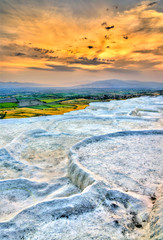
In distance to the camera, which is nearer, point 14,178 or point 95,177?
point 95,177

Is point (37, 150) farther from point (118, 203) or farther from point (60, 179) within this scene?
point (118, 203)

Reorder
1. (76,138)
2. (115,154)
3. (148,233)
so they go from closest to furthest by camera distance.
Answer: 1. (148,233)
2. (115,154)
3. (76,138)

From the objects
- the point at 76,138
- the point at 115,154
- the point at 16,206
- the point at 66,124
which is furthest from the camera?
the point at 66,124

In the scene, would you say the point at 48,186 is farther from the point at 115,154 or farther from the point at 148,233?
the point at 148,233

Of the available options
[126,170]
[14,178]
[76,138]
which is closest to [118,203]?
[126,170]

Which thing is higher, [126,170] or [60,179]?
[126,170]

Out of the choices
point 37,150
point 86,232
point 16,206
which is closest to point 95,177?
point 86,232
